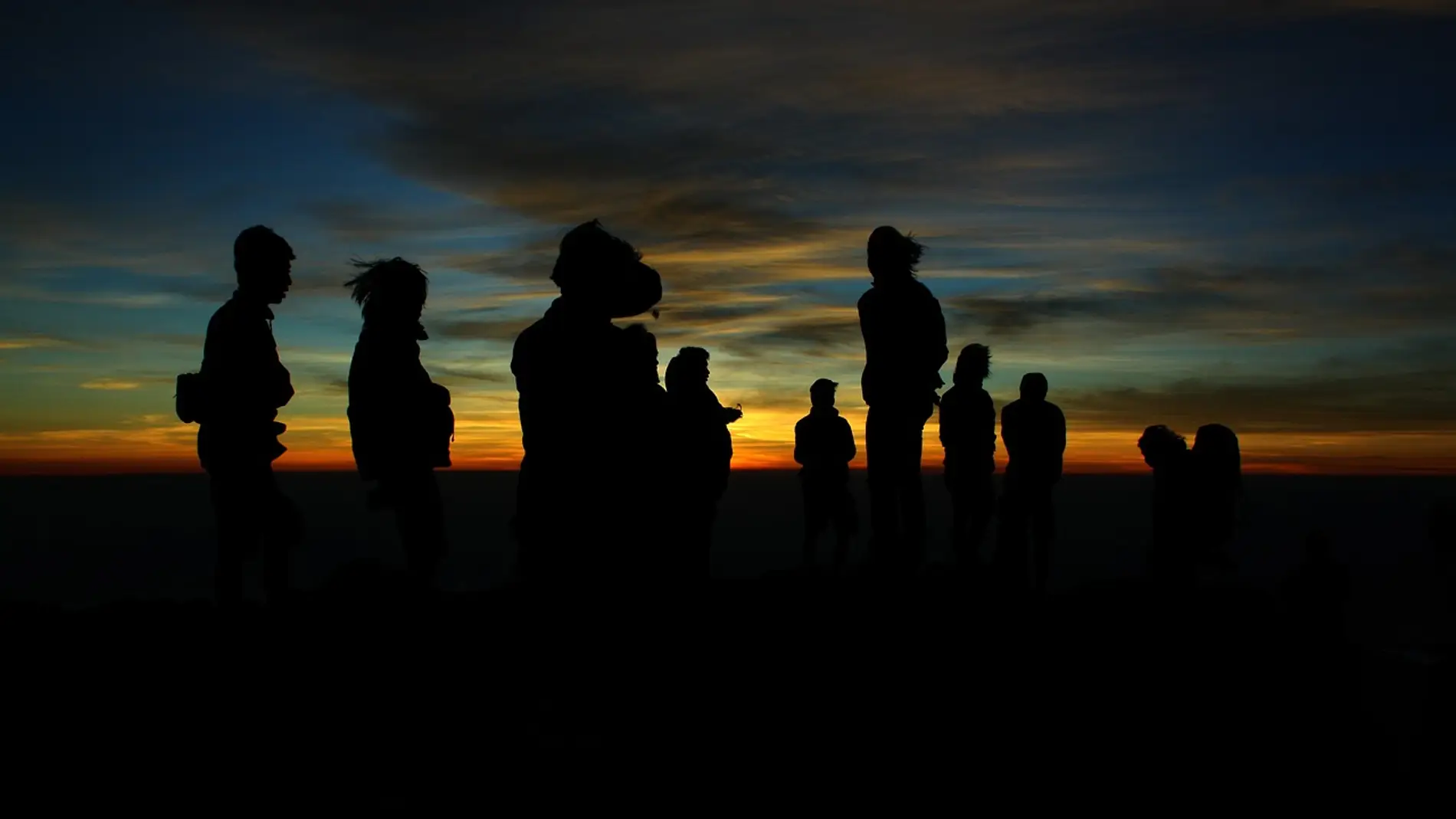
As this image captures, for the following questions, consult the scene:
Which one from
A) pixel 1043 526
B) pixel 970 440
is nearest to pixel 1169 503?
pixel 1043 526

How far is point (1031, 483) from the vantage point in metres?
10.1

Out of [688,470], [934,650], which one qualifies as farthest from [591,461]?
[934,650]

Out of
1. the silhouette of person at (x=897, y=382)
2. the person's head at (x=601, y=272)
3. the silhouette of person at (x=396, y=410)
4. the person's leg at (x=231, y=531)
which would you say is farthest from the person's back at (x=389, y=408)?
the silhouette of person at (x=897, y=382)

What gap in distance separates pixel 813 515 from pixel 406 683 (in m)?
7.15

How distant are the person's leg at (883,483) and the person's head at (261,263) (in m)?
4.74

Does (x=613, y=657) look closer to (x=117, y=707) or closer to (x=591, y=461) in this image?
(x=591, y=461)

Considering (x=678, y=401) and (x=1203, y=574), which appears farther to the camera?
(x=1203, y=574)

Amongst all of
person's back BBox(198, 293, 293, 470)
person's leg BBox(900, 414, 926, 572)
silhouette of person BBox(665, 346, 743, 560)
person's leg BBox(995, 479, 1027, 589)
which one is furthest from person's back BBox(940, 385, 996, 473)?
person's back BBox(198, 293, 293, 470)

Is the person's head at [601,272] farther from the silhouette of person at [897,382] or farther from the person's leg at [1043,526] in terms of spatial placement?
the person's leg at [1043,526]

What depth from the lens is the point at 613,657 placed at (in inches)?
189

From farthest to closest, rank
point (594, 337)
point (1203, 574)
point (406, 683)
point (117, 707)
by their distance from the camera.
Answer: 1. point (1203, 574)
2. point (406, 683)
3. point (117, 707)
4. point (594, 337)

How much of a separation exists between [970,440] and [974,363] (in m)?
0.78

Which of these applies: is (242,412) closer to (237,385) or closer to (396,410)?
(237,385)

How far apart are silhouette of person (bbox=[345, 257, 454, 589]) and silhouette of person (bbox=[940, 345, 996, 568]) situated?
17.4ft
